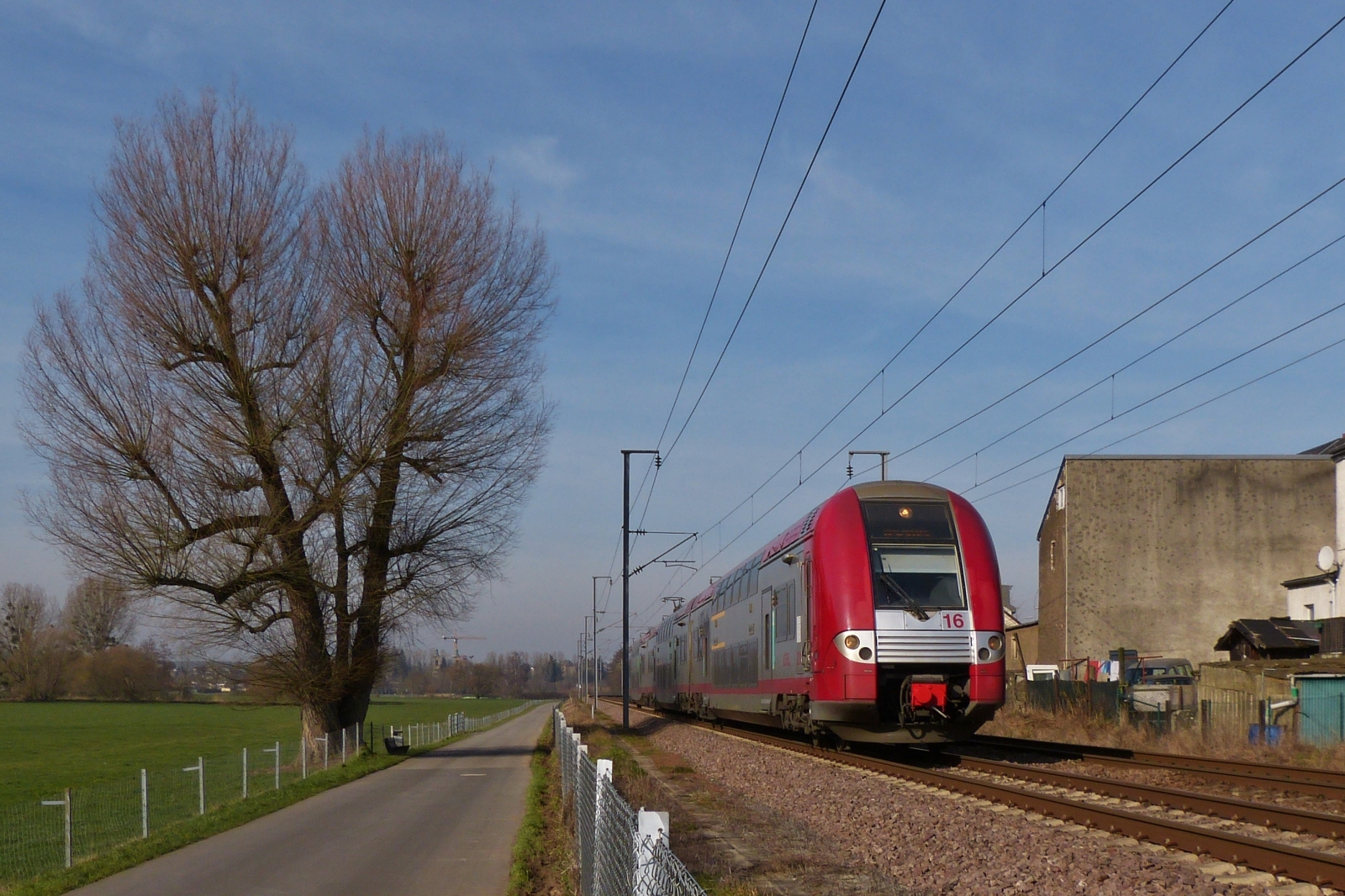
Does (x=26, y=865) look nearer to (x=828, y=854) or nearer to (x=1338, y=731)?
(x=828, y=854)

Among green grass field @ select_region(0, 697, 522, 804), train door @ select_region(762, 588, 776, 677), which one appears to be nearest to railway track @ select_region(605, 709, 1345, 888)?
train door @ select_region(762, 588, 776, 677)

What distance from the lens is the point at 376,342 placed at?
26812mm

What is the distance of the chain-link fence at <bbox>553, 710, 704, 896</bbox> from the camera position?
4395 millimetres

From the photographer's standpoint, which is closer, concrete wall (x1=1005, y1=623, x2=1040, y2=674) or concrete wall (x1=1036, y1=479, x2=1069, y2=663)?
concrete wall (x1=1036, y1=479, x2=1069, y2=663)

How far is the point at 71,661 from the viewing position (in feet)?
346

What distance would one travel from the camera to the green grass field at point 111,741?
34.2 meters

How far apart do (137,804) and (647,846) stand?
63.1 ft

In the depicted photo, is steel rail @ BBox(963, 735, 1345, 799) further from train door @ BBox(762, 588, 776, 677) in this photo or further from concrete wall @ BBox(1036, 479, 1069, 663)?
concrete wall @ BBox(1036, 479, 1069, 663)

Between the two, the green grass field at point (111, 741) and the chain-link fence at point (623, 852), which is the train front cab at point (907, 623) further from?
the green grass field at point (111, 741)

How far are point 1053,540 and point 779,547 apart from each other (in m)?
28.6

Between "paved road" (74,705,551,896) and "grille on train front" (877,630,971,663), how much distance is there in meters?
5.31

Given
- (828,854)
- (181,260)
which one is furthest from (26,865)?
(181,260)

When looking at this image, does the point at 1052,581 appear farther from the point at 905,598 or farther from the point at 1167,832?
the point at 1167,832

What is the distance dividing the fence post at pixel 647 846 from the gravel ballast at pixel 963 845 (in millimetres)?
3454
